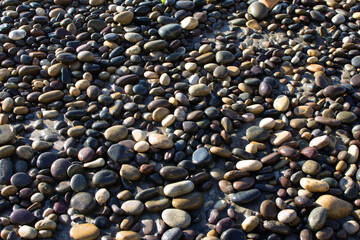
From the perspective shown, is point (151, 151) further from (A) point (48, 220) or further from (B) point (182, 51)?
(B) point (182, 51)

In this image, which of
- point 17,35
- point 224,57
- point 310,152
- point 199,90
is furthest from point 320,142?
point 17,35

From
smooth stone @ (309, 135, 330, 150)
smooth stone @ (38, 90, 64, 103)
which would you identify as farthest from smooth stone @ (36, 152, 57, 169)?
smooth stone @ (309, 135, 330, 150)

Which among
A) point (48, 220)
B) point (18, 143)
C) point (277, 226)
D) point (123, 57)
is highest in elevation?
point (123, 57)

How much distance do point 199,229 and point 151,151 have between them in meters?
0.58

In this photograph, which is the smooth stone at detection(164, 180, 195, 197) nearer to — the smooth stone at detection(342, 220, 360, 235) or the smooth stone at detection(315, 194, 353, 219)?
the smooth stone at detection(315, 194, 353, 219)

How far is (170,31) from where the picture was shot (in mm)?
2820

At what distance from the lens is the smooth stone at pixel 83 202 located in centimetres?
185

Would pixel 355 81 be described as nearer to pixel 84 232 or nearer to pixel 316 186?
pixel 316 186

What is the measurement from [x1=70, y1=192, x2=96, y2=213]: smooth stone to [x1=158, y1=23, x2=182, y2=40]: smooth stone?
153 cm

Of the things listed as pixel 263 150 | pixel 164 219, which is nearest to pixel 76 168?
pixel 164 219

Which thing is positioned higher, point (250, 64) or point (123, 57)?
point (123, 57)

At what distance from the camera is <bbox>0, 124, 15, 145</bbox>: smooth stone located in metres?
2.17

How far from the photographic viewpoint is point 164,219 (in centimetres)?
181

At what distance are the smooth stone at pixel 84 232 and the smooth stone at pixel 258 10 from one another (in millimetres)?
2284
